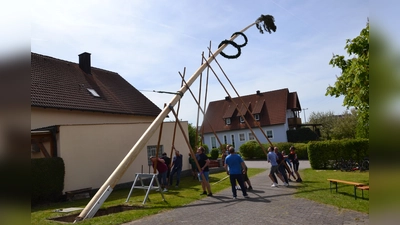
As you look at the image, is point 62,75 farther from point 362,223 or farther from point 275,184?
point 362,223

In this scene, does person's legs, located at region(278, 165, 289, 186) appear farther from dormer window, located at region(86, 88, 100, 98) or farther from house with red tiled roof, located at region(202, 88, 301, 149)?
house with red tiled roof, located at region(202, 88, 301, 149)

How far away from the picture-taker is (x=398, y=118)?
190 centimetres

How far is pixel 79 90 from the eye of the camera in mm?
19016

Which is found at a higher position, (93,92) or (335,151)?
(93,92)

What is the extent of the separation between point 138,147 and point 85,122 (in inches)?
314

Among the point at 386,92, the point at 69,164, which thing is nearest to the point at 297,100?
the point at 69,164

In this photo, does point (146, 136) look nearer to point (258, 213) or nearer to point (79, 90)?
point (258, 213)

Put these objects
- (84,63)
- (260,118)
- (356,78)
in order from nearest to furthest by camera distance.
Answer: (356,78) → (84,63) → (260,118)

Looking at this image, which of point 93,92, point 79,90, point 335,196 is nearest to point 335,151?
point 335,196

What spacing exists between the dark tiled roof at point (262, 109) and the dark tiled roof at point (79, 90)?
2053 centimetres

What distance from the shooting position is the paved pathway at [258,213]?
7447 millimetres

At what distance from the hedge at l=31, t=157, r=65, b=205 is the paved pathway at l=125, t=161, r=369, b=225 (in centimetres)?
597

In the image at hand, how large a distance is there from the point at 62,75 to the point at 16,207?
19.5m

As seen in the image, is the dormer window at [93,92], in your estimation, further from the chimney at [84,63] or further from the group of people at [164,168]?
the group of people at [164,168]
